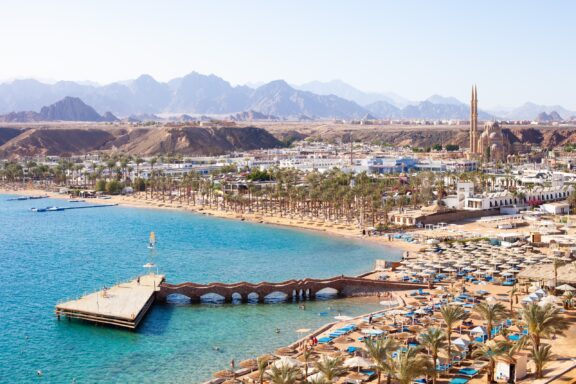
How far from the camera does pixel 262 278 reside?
55594 millimetres

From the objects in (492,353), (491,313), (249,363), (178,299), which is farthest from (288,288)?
(492,353)

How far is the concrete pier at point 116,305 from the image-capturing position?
4306 centimetres

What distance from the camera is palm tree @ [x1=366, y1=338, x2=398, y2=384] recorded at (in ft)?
96.3

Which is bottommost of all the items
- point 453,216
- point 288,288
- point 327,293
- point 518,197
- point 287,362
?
point 327,293

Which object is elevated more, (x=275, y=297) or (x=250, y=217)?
(x=250, y=217)

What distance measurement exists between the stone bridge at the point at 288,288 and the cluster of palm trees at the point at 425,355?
47.7 ft

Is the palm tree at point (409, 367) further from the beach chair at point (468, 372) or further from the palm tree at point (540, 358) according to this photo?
the palm tree at point (540, 358)

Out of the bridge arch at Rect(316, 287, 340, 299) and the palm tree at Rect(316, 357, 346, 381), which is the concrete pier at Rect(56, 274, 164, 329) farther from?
the palm tree at Rect(316, 357, 346, 381)

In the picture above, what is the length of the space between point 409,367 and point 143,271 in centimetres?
3484

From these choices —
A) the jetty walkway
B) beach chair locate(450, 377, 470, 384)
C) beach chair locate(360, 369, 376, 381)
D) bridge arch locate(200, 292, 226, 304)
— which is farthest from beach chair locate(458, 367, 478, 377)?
bridge arch locate(200, 292, 226, 304)

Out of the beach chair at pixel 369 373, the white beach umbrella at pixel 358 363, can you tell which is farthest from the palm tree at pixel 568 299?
the white beach umbrella at pixel 358 363

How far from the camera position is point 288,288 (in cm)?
4988

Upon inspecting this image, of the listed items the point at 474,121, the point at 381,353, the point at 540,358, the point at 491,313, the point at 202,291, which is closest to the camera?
the point at 381,353

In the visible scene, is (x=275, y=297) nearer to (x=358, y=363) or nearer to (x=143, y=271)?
(x=143, y=271)
